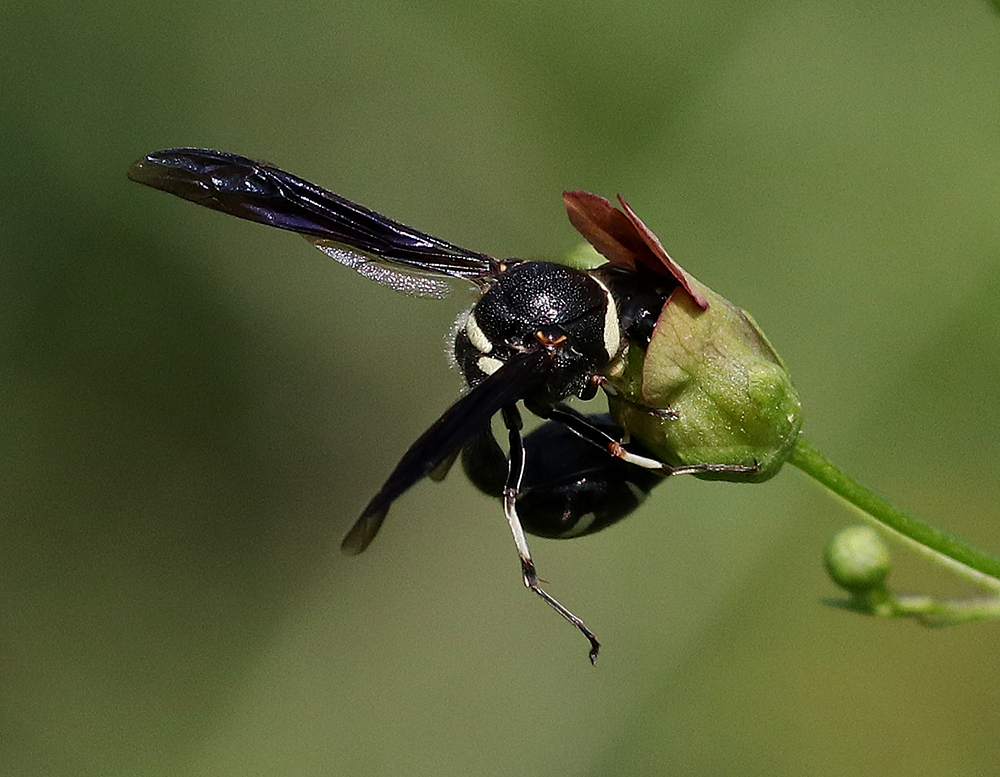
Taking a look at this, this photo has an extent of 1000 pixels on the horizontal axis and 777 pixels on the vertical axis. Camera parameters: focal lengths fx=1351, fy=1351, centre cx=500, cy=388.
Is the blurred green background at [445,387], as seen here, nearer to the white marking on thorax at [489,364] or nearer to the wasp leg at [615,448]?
the wasp leg at [615,448]

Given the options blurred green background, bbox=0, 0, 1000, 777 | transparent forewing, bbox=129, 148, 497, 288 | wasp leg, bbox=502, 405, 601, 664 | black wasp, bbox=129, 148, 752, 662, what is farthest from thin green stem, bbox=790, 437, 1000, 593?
blurred green background, bbox=0, 0, 1000, 777

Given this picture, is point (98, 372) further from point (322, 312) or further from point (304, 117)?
point (304, 117)

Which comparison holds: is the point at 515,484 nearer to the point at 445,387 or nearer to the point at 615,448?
the point at 615,448

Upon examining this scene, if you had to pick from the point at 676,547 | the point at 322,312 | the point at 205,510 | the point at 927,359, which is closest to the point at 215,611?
the point at 205,510

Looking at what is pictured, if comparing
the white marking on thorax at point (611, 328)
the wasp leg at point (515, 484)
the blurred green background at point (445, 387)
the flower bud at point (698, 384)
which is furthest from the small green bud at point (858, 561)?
the blurred green background at point (445, 387)

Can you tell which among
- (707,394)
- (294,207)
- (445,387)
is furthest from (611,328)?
(445,387)
